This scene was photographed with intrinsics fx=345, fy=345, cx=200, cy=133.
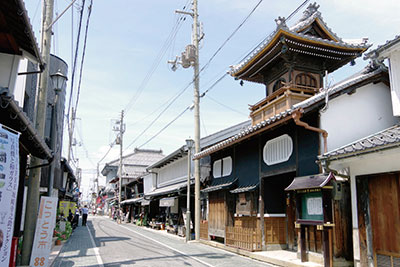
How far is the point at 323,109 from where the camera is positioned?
37.6ft

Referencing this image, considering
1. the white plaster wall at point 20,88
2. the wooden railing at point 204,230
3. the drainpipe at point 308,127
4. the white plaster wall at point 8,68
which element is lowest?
the wooden railing at point 204,230

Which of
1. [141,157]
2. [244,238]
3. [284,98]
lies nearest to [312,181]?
[284,98]

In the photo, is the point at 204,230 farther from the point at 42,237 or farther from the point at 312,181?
the point at 42,237

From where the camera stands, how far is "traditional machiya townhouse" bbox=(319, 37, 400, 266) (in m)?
8.88

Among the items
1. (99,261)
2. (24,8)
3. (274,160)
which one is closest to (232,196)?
(274,160)

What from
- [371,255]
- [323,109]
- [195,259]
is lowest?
[195,259]

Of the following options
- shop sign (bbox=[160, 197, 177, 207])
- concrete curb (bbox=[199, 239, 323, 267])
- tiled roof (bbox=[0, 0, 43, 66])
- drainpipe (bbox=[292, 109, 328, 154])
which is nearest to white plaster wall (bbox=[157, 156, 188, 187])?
shop sign (bbox=[160, 197, 177, 207])

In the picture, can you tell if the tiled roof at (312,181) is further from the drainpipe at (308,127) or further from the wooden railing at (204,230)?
the wooden railing at (204,230)

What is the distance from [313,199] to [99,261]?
316 inches

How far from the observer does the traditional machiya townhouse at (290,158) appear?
11.1m

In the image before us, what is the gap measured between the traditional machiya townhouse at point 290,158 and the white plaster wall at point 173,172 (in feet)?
26.9

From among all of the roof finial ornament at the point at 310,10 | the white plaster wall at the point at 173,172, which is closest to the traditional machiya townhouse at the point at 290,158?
the roof finial ornament at the point at 310,10

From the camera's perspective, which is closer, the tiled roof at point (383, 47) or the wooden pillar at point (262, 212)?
the tiled roof at point (383, 47)

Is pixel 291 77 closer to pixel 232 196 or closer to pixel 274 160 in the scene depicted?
pixel 274 160
